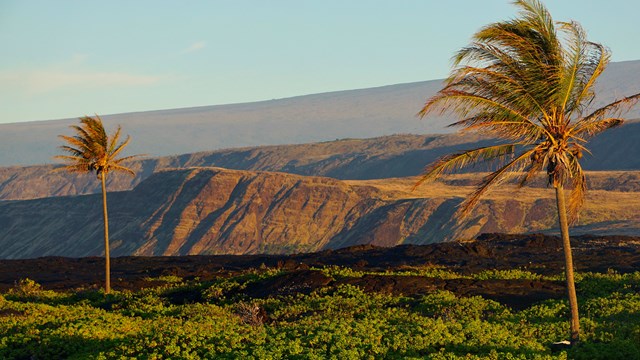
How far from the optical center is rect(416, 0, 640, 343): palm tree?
22328 mm

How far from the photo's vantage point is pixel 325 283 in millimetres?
37844

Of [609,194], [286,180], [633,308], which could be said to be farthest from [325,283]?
[286,180]

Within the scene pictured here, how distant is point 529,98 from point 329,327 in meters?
7.60

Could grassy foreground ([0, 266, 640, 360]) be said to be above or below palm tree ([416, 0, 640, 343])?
below

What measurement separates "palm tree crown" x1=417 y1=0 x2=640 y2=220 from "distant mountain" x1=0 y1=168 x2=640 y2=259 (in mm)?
79476

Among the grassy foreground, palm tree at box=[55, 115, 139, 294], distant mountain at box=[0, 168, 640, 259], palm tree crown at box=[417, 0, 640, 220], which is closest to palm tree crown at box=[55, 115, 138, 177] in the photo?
palm tree at box=[55, 115, 139, 294]

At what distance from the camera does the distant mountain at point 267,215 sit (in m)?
114

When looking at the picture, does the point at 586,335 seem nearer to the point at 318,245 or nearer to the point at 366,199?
the point at 318,245

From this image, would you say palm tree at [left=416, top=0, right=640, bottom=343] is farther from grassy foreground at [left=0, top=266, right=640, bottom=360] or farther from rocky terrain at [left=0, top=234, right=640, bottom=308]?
rocky terrain at [left=0, top=234, right=640, bottom=308]

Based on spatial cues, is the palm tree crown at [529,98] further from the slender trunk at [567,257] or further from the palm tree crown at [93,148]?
the palm tree crown at [93,148]

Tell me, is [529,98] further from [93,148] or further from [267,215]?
[267,215]

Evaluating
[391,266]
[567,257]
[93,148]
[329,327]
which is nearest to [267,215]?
[391,266]

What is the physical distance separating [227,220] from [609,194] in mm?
51984

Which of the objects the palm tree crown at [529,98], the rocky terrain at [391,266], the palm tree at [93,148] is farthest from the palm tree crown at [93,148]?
the palm tree crown at [529,98]
